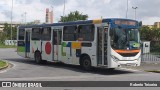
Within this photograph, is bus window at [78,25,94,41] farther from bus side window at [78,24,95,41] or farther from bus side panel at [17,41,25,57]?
bus side panel at [17,41,25,57]

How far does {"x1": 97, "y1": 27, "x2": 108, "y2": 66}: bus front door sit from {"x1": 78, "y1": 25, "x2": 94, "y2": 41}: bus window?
0.65 m

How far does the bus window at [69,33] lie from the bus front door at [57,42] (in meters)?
0.70

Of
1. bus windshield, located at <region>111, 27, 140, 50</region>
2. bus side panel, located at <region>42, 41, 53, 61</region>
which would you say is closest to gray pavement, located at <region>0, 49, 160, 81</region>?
bus windshield, located at <region>111, 27, 140, 50</region>

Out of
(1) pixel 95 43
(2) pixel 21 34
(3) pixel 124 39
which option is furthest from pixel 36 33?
(3) pixel 124 39

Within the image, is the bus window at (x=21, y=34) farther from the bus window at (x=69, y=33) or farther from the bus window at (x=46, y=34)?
the bus window at (x=69, y=33)

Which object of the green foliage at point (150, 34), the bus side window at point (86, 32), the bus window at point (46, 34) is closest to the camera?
the bus side window at point (86, 32)

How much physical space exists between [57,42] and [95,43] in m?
4.81

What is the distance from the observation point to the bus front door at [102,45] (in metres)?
20.6

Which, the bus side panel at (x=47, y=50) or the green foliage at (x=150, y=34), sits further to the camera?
the green foliage at (x=150, y=34)

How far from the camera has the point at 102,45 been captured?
2078cm

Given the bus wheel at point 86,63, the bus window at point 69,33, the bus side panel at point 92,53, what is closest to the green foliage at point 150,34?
the bus window at point 69,33

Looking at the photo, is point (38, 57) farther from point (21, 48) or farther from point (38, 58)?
point (21, 48)

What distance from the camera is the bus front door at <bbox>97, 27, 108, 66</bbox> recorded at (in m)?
20.6

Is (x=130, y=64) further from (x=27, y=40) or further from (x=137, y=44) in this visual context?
(x=27, y=40)
